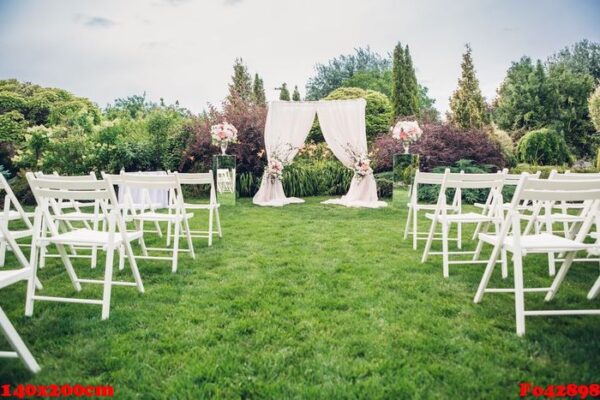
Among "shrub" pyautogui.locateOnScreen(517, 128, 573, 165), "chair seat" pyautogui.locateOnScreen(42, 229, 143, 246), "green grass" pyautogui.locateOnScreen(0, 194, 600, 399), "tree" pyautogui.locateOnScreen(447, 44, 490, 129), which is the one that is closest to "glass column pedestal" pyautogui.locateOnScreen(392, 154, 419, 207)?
"green grass" pyautogui.locateOnScreen(0, 194, 600, 399)

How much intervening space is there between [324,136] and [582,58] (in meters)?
27.2

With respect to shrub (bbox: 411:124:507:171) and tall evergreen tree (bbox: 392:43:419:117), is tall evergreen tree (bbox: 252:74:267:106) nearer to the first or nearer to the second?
tall evergreen tree (bbox: 392:43:419:117)

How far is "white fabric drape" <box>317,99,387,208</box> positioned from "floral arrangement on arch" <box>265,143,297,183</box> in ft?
3.52

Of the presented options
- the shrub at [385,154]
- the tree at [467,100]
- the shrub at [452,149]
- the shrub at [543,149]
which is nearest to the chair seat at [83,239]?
the shrub at [385,154]

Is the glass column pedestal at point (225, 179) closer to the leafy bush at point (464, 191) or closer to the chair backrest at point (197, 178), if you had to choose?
the chair backrest at point (197, 178)

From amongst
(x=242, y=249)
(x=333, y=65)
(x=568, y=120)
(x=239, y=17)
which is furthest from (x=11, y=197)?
(x=333, y=65)

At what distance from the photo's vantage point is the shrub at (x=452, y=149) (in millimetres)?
11477

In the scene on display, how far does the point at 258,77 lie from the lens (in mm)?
29719

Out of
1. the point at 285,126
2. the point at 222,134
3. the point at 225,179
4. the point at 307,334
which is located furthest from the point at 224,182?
the point at 307,334

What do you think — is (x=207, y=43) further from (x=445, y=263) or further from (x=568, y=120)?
(x=568, y=120)

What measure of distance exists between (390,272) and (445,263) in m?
0.52

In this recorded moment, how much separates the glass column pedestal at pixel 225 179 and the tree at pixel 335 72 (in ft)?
76.0

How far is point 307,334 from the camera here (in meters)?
2.62

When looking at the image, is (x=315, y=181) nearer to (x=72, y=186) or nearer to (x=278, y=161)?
(x=278, y=161)
